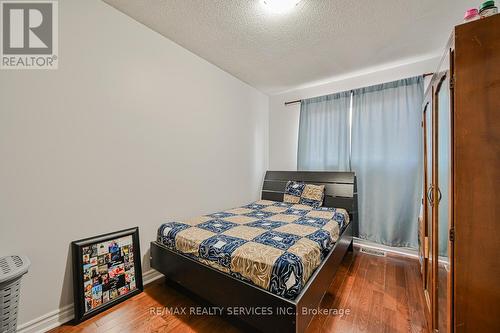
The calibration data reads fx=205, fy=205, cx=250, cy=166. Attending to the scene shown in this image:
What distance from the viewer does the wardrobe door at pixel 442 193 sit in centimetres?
101

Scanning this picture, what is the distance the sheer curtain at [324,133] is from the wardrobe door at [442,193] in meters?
2.02

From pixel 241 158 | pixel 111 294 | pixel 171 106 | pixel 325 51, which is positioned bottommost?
pixel 111 294

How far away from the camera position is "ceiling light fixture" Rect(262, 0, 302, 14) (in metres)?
1.74

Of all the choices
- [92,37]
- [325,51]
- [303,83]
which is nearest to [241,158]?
[303,83]

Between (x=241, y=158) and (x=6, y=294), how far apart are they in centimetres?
275

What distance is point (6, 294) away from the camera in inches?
46.1

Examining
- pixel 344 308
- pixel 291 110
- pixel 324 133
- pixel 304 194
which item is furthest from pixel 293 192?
pixel 344 308

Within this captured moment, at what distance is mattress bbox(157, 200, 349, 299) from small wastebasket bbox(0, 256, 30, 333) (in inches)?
37.3

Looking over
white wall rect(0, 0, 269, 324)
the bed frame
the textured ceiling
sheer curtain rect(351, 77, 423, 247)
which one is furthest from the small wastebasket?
sheer curtain rect(351, 77, 423, 247)

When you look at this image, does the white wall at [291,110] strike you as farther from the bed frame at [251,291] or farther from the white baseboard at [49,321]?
the white baseboard at [49,321]

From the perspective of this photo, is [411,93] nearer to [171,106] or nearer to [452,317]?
[452,317]

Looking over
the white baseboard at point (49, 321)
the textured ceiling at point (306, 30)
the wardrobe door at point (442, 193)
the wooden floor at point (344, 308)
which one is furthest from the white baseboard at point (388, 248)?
the white baseboard at point (49, 321)

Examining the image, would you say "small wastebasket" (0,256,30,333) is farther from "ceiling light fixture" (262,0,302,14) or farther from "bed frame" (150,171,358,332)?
"ceiling light fixture" (262,0,302,14)

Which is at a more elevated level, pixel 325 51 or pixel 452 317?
pixel 325 51
